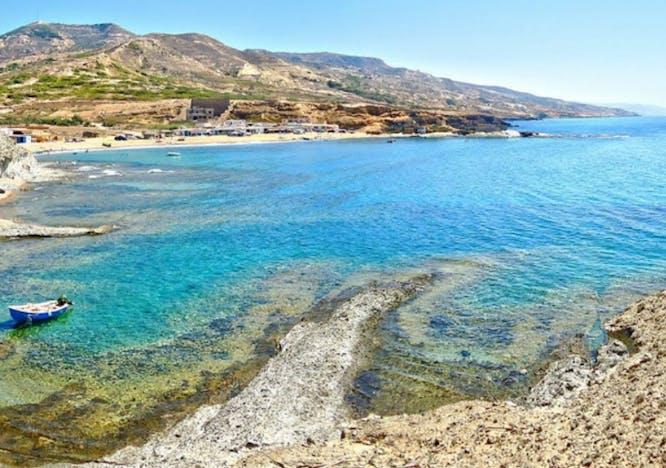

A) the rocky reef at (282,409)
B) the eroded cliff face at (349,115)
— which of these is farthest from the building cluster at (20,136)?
the rocky reef at (282,409)

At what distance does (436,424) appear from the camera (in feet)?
58.6

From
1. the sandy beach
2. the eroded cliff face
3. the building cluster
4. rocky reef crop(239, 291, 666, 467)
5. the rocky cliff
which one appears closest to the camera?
rocky reef crop(239, 291, 666, 467)

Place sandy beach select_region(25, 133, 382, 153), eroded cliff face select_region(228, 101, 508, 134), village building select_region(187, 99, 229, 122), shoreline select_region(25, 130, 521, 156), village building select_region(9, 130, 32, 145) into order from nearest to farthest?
village building select_region(9, 130, 32, 145), shoreline select_region(25, 130, 521, 156), sandy beach select_region(25, 133, 382, 153), village building select_region(187, 99, 229, 122), eroded cliff face select_region(228, 101, 508, 134)

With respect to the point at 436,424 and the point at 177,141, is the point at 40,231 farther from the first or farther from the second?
the point at 177,141

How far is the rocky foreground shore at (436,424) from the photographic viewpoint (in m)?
14.7

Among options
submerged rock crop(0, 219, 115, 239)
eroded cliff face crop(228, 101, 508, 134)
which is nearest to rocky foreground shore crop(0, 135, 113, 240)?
submerged rock crop(0, 219, 115, 239)

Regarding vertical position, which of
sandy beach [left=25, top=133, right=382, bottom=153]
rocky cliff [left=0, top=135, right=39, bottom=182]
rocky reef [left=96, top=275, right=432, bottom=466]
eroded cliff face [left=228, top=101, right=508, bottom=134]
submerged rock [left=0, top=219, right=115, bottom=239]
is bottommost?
rocky reef [left=96, top=275, right=432, bottom=466]

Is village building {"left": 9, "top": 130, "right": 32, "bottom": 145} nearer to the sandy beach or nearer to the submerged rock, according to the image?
the sandy beach

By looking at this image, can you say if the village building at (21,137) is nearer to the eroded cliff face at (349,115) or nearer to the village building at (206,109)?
the village building at (206,109)

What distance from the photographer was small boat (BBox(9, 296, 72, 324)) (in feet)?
96.4

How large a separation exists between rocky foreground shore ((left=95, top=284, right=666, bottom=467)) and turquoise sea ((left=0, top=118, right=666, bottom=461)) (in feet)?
5.48

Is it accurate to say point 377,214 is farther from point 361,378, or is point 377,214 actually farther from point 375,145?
point 375,145

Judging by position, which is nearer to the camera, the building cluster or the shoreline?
the building cluster

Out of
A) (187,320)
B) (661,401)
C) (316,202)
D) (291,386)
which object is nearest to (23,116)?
(316,202)
